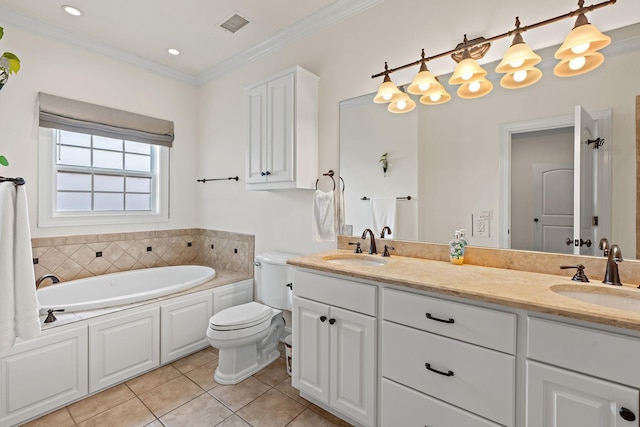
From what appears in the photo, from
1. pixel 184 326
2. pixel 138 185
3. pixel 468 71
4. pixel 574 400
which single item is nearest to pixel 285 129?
pixel 468 71

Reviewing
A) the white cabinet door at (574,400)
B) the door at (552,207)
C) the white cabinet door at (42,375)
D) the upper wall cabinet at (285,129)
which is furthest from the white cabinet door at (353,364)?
the white cabinet door at (42,375)

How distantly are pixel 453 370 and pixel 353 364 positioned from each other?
20.6 inches

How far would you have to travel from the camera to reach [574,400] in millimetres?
989

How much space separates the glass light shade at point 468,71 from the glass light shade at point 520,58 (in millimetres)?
122

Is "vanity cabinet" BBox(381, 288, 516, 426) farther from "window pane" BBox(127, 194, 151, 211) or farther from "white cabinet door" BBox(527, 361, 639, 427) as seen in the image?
"window pane" BBox(127, 194, 151, 211)

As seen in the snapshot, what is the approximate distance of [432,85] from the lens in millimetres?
1741

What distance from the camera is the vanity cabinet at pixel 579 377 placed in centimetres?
91

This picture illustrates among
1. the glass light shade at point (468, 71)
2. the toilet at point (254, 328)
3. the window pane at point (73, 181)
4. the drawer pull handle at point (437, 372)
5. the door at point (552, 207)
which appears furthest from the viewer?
the window pane at point (73, 181)

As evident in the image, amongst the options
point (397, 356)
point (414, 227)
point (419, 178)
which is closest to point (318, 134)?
point (419, 178)

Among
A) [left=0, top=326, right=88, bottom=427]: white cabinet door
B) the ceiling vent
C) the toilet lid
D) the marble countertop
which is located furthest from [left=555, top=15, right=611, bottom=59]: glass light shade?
[left=0, top=326, right=88, bottom=427]: white cabinet door

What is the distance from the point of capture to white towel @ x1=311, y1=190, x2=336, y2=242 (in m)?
2.29

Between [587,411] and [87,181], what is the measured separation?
376 centimetres

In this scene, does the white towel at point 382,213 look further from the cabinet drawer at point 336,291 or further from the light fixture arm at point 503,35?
the light fixture arm at point 503,35

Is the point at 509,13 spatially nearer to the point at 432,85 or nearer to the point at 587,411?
the point at 432,85
